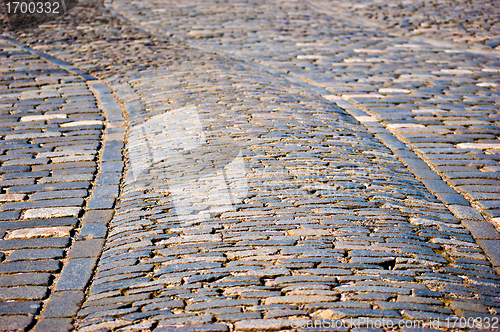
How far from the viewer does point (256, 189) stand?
169 inches

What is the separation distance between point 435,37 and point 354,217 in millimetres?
8321

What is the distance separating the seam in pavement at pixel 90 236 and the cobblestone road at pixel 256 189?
2cm

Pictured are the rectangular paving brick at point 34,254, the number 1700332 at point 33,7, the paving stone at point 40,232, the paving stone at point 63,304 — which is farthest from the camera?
the number 1700332 at point 33,7

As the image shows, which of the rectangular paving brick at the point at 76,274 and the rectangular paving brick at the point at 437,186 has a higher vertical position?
the rectangular paving brick at the point at 437,186

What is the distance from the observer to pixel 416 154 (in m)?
5.36

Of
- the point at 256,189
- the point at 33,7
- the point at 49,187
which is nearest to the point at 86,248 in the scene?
the point at 49,187

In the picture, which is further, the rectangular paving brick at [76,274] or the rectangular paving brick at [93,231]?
the rectangular paving brick at [93,231]

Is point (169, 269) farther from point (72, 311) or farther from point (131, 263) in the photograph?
point (72, 311)

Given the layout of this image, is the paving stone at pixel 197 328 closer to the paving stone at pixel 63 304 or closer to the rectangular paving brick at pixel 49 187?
the paving stone at pixel 63 304

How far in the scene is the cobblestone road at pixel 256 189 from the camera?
9.84 ft

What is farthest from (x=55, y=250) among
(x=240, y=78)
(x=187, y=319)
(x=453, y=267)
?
(x=240, y=78)

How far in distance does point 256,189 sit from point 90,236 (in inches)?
57.6

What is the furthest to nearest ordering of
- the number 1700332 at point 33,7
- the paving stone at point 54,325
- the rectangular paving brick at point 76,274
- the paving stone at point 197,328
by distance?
the number 1700332 at point 33,7
the rectangular paving brick at point 76,274
the paving stone at point 54,325
the paving stone at point 197,328

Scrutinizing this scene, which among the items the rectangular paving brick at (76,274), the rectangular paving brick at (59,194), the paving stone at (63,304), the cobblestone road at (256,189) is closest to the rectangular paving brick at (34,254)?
the cobblestone road at (256,189)
